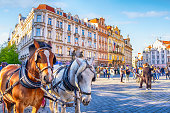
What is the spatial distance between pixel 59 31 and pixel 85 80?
30972 millimetres

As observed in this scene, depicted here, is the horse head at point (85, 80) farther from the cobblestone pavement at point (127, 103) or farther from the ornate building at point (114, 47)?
the ornate building at point (114, 47)

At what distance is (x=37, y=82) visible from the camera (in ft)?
9.43

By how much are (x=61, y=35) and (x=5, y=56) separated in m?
16.2

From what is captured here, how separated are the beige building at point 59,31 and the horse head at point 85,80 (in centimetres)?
2198

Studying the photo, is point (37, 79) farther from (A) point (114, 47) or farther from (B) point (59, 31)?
(A) point (114, 47)

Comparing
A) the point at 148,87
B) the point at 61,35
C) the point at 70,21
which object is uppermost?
the point at 70,21

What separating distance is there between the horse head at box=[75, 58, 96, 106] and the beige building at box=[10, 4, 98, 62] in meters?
22.0

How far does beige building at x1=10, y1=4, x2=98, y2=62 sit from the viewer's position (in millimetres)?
28844

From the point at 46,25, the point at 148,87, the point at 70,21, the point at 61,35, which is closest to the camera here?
the point at 148,87

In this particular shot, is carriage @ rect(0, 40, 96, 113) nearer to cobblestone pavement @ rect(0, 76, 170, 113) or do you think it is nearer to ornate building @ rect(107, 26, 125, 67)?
cobblestone pavement @ rect(0, 76, 170, 113)

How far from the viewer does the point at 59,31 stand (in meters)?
32.5

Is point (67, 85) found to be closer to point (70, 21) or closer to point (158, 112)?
point (158, 112)

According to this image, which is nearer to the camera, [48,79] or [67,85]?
[48,79]

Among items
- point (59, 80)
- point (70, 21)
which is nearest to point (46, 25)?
point (70, 21)
